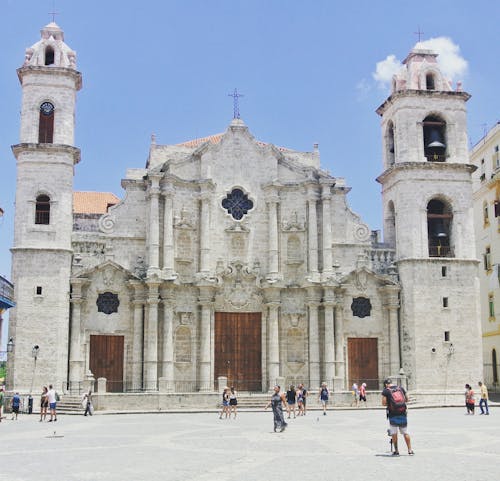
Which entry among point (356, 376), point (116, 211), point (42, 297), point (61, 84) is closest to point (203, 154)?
point (116, 211)

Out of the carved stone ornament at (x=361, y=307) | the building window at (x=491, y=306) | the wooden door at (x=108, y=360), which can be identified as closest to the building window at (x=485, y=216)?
the building window at (x=491, y=306)

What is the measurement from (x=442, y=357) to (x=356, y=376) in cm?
421

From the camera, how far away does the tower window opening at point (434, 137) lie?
38500 mm

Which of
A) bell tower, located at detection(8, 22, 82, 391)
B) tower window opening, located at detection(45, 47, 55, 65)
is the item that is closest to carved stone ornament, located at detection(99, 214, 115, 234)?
bell tower, located at detection(8, 22, 82, 391)

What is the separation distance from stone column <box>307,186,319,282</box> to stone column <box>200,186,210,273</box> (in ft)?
16.5

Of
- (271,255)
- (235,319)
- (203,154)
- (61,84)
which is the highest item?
(61,84)

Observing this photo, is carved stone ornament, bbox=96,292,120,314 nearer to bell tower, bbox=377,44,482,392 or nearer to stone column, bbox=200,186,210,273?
stone column, bbox=200,186,210,273

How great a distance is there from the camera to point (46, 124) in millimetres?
35812

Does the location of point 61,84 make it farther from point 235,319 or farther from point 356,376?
point 356,376

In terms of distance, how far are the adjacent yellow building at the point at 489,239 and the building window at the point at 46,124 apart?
25.7 m

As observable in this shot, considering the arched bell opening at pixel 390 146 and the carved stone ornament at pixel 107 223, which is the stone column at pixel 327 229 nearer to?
the arched bell opening at pixel 390 146

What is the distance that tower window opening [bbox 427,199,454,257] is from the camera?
1484 inches

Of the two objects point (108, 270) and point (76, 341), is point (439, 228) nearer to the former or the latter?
point (108, 270)

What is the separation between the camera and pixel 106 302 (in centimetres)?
3509
